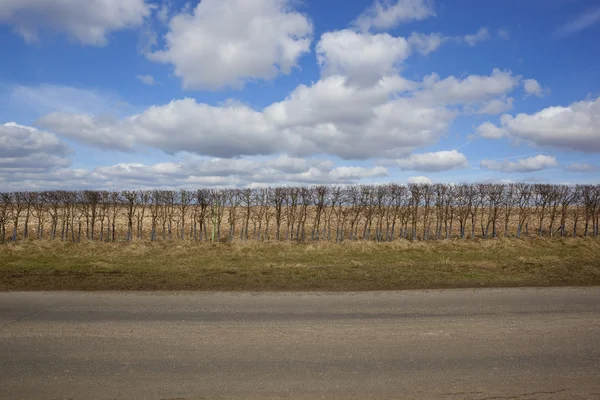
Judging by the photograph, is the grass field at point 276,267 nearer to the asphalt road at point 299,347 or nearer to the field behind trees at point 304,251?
the field behind trees at point 304,251

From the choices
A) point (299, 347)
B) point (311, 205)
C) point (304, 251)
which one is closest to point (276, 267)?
point (304, 251)

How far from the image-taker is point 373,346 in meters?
6.21

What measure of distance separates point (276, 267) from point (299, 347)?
28.0ft

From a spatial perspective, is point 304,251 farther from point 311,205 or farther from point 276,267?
point 311,205

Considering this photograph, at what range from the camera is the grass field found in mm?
11039

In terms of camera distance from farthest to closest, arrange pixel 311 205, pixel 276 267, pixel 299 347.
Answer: pixel 311 205, pixel 276 267, pixel 299 347

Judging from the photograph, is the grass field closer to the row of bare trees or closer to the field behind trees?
the field behind trees

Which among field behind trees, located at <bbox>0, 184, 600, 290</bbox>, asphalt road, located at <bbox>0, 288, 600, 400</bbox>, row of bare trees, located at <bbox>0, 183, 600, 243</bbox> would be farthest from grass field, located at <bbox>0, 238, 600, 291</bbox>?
row of bare trees, located at <bbox>0, 183, 600, 243</bbox>

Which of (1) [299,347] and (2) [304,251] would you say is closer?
(1) [299,347]

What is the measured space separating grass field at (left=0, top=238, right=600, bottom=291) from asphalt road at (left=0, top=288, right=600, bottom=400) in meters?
1.63

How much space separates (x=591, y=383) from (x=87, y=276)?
1307 cm

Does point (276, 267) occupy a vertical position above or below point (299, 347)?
below

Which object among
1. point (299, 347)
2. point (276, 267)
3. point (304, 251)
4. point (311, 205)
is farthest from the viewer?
point (311, 205)

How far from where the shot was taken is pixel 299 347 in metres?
6.15
